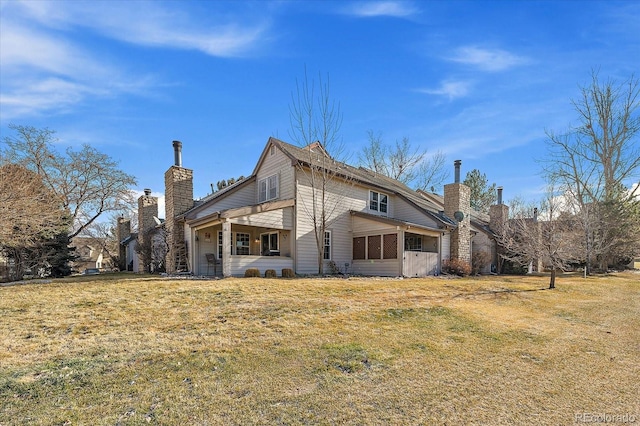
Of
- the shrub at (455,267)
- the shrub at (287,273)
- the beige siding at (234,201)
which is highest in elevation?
the beige siding at (234,201)

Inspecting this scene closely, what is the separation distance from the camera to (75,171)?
23.7 metres

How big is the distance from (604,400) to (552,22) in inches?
431

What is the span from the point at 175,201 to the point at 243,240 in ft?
13.2

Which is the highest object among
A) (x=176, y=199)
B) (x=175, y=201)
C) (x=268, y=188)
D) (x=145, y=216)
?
(x=268, y=188)

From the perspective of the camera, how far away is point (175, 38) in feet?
34.4

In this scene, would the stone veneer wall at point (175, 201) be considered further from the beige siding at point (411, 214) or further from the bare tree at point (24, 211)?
the beige siding at point (411, 214)

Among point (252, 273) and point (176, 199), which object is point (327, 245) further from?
point (176, 199)

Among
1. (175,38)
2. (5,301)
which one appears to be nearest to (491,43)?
(175,38)

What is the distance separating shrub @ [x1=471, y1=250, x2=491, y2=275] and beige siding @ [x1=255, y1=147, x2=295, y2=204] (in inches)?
521

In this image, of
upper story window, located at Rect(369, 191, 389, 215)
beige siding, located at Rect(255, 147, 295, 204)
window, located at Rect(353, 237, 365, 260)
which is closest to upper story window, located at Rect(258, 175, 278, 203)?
beige siding, located at Rect(255, 147, 295, 204)

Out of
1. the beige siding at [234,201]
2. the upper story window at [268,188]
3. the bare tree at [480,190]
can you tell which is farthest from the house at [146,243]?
the bare tree at [480,190]

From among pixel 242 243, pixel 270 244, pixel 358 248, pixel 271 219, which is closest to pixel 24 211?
pixel 242 243

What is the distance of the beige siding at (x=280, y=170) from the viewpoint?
16453 millimetres

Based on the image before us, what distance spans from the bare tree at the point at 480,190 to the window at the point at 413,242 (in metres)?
23.2
